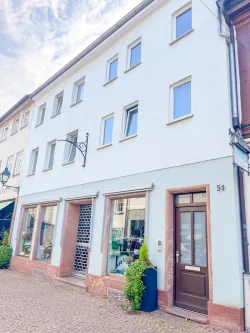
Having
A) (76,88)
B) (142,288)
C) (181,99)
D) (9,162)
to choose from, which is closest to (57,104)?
(76,88)

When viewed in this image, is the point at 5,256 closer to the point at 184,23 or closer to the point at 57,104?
the point at 57,104

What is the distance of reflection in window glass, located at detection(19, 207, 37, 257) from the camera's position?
12.8 meters

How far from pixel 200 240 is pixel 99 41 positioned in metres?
9.77

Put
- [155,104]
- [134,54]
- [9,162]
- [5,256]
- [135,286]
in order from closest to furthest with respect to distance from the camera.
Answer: [135,286], [155,104], [134,54], [5,256], [9,162]

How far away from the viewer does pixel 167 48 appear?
8867 millimetres

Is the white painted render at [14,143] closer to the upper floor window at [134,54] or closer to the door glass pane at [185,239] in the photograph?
the upper floor window at [134,54]

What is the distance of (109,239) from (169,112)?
15.7 feet

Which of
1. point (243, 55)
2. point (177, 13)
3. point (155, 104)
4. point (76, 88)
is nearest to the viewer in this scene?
A: point (243, 55)

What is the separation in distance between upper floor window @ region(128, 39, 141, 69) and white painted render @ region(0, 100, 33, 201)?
8.34 metres

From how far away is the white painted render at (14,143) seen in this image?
51.5 ft

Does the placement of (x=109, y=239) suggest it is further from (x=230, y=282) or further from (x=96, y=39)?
(x=96, y=39)

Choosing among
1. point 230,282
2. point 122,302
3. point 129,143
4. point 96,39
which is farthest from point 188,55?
point 122,302

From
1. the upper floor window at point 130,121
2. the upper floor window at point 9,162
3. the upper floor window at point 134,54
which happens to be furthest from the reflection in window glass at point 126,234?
the upper floor window at point 9,162

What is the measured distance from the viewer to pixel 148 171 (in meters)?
8.12
